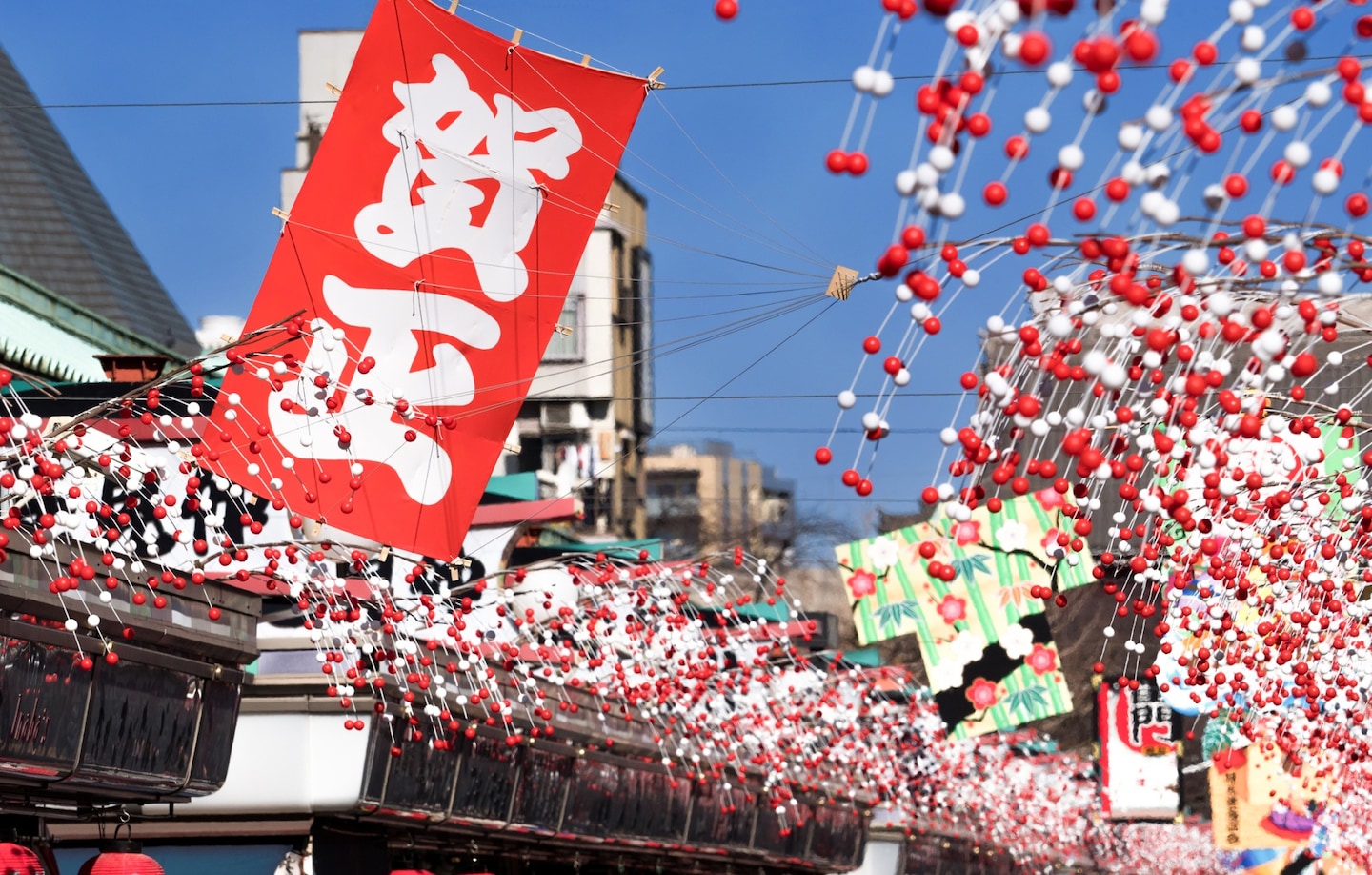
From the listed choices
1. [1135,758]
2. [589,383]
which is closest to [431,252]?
[1135,758]

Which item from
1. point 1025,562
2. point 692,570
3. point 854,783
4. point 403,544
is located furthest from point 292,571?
point 854,783

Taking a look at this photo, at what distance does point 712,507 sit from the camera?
61.2 meters

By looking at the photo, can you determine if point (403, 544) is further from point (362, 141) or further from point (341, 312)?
point (362, 141)

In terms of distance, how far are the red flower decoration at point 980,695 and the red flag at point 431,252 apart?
12.5 m

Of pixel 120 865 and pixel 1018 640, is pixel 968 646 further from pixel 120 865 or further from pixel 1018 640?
pixel 120 865

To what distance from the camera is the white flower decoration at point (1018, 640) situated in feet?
80.5

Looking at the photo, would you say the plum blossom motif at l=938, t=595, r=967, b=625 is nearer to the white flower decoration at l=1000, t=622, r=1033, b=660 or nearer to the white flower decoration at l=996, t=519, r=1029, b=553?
the white flower decoration at l=1000, t=622, r=1033, b=660

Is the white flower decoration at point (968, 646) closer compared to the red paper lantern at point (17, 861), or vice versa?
the red paper lantern at point (17, 861)

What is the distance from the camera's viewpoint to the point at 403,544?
1333 centimetres

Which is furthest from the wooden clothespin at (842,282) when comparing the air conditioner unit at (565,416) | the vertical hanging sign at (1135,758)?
the air conditioner unit at (565,416)

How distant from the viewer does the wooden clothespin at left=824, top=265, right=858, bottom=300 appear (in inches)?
490

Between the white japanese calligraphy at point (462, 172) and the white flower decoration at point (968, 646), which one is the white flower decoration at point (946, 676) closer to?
the white flower decoration at point (968, 646)

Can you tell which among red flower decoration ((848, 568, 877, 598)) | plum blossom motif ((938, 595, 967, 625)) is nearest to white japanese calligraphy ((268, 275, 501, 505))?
red flower decoration ((848, 568, 877, 598))

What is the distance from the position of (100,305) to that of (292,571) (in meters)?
24.7
